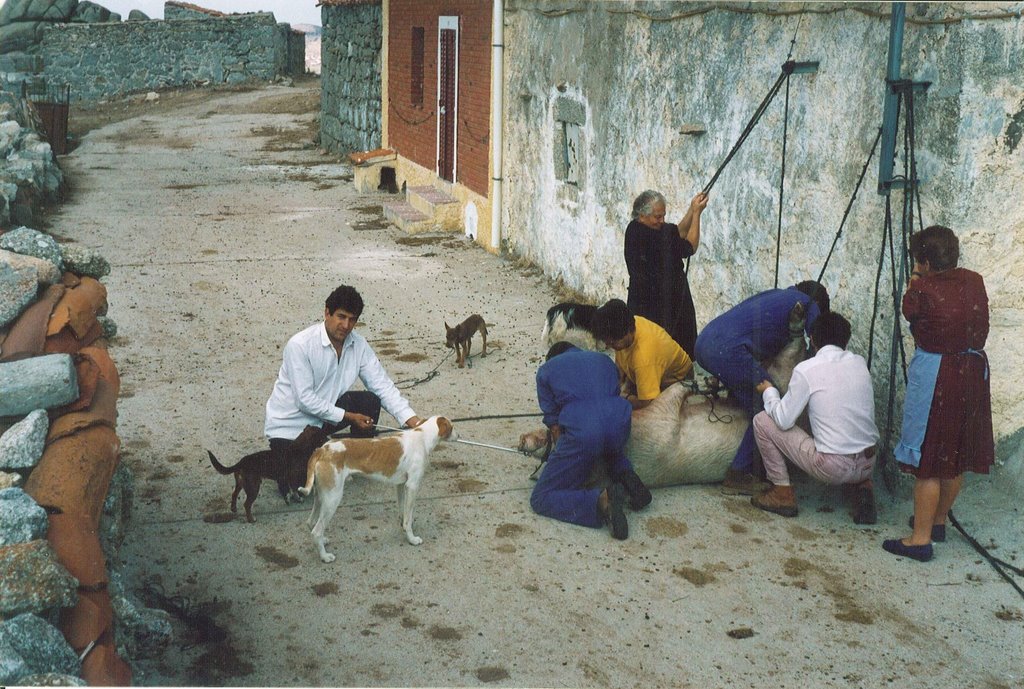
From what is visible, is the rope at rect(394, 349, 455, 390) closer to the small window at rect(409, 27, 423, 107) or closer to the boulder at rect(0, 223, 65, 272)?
the boulder at rect(0, 223, 65, 272)

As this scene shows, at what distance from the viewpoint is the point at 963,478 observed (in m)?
5.97

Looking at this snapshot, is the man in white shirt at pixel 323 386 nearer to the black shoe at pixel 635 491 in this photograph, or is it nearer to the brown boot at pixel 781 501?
the black shoe at pixel 635 491

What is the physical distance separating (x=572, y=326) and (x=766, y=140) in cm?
186

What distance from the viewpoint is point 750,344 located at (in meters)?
6.35

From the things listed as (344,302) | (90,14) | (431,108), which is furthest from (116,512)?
(90,14)

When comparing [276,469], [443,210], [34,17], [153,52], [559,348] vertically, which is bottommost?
[276,469]

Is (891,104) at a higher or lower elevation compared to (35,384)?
higher

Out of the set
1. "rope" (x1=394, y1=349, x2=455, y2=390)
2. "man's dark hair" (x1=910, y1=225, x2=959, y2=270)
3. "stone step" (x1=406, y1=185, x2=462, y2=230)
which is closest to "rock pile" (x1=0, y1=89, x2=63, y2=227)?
"stone step" (x1=406, y1=185, x2=462, y2=230)

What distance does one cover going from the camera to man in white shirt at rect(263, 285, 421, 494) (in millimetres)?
6035

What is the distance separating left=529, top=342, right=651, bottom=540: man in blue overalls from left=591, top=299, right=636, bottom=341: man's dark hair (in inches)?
6.0

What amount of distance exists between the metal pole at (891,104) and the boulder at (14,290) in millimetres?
4360

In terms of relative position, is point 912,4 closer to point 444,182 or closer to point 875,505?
point 875,505

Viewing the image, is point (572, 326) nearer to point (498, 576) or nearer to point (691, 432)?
point (691, 432)

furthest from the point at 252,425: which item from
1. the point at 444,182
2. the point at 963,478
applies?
the point at 444,182
